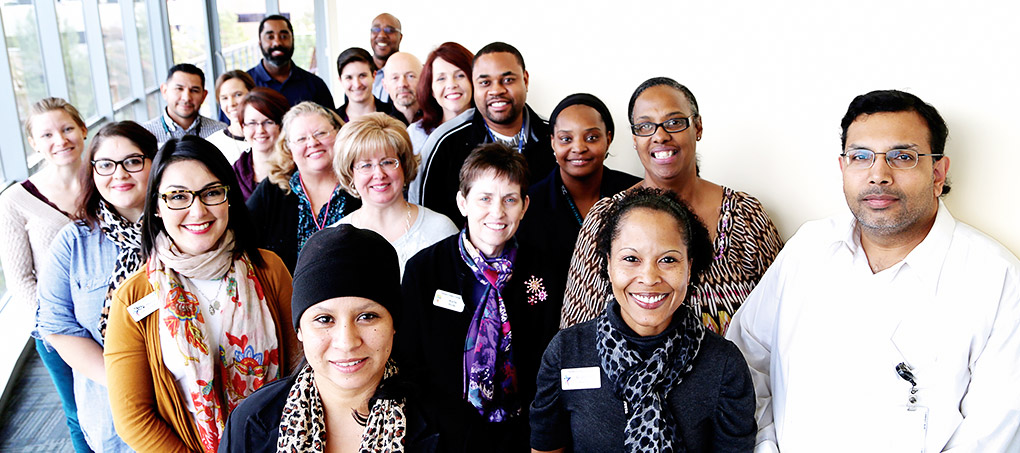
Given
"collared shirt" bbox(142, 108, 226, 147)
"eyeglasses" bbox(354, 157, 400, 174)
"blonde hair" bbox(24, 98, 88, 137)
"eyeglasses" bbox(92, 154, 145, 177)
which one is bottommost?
"collared shirt" bbox(142, 108, 226, 147)

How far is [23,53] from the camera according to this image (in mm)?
5605

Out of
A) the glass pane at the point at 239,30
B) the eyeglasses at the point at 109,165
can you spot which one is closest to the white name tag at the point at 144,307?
the eyeglasses at the point at 109,165

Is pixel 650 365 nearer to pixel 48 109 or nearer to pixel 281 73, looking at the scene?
pixel 48 109

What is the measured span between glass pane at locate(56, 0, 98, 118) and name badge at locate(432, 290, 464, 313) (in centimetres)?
538

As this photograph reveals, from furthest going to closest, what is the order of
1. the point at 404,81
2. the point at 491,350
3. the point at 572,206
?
the point at 404,81 < the point at 572,206 < the point at 491,350

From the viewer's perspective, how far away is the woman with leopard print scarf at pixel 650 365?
1.94 meters

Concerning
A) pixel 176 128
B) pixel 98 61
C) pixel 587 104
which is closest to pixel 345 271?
pixel 587 104

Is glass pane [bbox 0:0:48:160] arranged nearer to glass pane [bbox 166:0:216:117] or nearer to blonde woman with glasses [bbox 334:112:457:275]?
blonde woman with glasses [bbox 334:112:457:275]

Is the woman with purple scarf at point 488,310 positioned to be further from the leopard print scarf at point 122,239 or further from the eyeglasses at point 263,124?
the eyeglasses at point 263,124

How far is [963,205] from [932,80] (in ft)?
1.27

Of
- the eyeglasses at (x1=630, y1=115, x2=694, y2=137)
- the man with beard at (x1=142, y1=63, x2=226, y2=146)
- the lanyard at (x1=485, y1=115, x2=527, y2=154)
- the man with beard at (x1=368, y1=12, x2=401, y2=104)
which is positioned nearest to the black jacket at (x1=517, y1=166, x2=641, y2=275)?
the eyeglasses at (x1=630, y1=115, x2=694, y2=137)

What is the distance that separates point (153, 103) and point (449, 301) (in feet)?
30.3

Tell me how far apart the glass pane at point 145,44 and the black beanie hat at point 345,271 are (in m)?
9.31

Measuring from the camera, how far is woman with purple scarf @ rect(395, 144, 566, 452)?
100 inches
